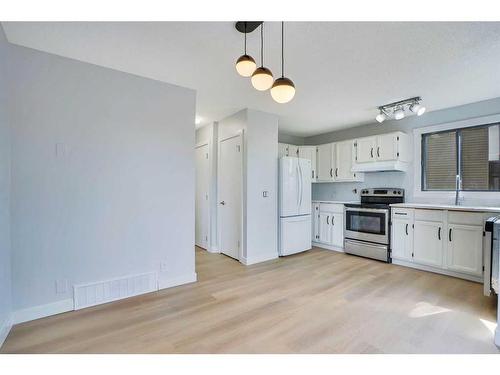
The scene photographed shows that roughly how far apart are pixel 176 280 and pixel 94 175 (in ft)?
4.93

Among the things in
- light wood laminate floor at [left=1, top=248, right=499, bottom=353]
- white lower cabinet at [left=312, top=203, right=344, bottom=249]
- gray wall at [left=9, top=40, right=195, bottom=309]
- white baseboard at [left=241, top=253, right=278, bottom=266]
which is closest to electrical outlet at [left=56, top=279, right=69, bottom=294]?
gray wall at [left=9, top=40, right=195, bottom=309]

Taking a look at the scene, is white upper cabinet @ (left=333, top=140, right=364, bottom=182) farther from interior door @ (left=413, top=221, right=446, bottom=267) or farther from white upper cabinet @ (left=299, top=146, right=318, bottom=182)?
interior door @ (left=413, top=221, right=446, bottom=267)

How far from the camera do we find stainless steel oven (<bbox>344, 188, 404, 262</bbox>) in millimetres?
4023

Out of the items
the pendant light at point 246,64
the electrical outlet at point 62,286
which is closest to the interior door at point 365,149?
the pendant light at point 246,64

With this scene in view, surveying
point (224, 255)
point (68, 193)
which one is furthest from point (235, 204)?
point (68, 193)

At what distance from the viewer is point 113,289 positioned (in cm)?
261

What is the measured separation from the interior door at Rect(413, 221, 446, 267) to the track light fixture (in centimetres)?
157

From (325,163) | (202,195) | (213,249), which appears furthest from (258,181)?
(325,163)

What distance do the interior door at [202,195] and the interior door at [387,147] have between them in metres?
3.07

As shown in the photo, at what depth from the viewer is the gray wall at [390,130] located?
3.61 meters

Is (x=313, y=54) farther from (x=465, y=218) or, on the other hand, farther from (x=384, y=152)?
(x=465, y=218)

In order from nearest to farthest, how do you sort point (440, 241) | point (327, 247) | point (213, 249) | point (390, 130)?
point (440, 241), point (390, 130), point (213, 249), point (327, 247)

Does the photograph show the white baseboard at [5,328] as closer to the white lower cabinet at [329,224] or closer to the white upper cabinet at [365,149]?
the white lower cabinet at [329,224]

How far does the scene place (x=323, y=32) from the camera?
198 centimetres
